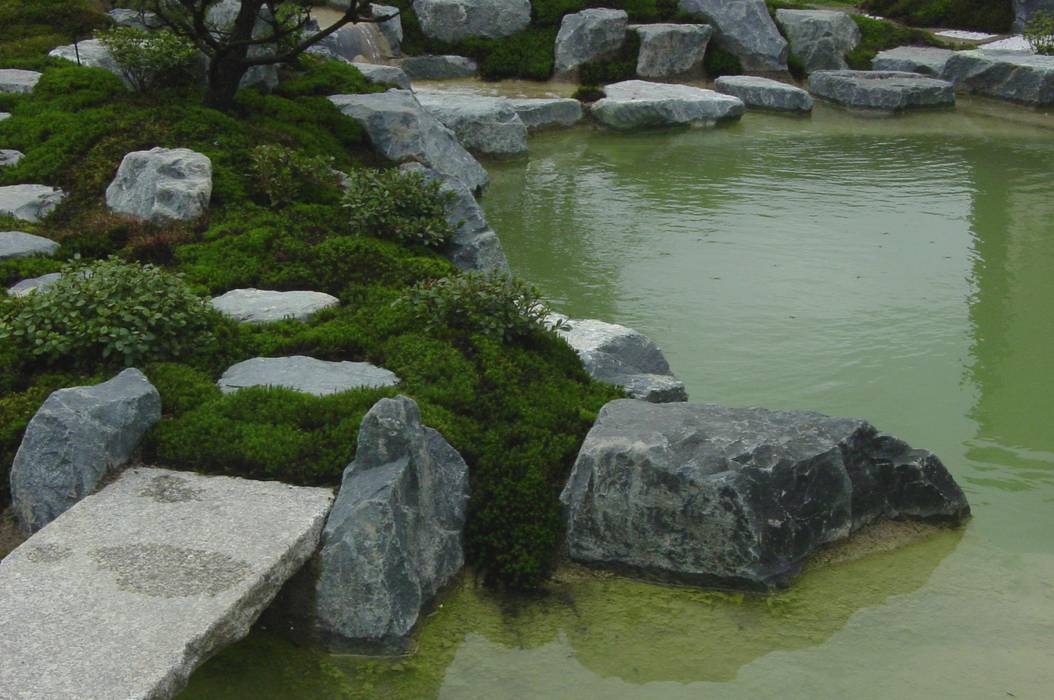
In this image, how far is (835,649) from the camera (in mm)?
6508

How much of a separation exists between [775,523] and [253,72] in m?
11.5

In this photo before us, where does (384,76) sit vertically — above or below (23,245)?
above

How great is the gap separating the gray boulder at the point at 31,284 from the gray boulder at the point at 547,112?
42.7 ft

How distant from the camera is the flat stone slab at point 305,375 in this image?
26.2 ft

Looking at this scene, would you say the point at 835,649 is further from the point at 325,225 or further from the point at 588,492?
the point at 325,225

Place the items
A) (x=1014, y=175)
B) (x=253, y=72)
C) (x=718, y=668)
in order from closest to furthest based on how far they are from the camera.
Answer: (x=718, y=668)
(x=253, y=72)
(x=1014, y=175)

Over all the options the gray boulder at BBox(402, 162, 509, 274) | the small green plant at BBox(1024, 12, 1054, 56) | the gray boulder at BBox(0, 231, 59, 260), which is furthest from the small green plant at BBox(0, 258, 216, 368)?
the small green plant at BBox(1024, 12, 1054, 56)

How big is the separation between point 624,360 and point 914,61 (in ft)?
69.2

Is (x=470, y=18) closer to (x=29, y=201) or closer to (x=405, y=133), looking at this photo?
(x=405, y=133)

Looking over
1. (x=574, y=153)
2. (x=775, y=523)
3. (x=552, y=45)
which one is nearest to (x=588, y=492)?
(x=775, y=523)

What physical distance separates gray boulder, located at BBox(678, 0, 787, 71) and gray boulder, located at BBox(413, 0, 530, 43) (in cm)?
488

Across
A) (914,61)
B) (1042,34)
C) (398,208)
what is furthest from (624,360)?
(1042,34)

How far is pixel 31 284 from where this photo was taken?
30.8 ft

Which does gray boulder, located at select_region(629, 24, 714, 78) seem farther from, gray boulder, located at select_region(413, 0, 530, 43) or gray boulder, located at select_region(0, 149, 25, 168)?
gray boulder, located at select_region(0, 149, 25, 168)
